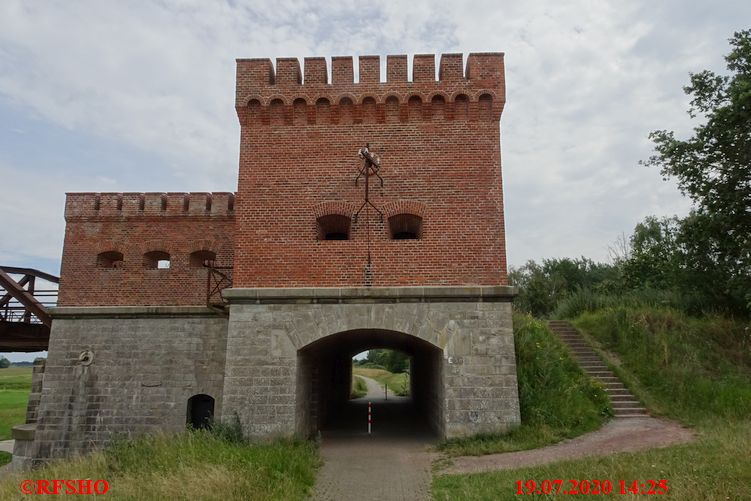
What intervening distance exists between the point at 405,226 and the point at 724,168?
9.87 m

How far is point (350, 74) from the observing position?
11867 mm

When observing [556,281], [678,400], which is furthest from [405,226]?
[556,281]

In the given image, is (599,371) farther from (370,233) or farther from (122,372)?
(122,372)

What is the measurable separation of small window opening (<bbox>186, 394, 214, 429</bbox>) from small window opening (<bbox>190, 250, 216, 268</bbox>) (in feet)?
11.7

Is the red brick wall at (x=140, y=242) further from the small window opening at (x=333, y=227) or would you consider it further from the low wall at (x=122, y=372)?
the small window opening at (x=333, y=227)

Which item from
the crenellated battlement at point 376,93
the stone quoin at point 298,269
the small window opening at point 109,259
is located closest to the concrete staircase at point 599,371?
the stone quoin at point 298,269

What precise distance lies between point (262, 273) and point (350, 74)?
516 centimetres

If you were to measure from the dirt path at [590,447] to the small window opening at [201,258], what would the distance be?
27.9 ft

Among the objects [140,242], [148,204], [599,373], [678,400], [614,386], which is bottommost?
[678,400]

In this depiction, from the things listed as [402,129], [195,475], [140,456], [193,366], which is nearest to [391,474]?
[195,475]

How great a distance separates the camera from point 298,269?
11023 millimetres

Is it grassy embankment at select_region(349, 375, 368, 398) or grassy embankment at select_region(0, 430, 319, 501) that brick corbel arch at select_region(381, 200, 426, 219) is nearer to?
grassy embankment at select_region(0, 430, 319, 501)

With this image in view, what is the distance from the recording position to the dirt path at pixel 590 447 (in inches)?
334

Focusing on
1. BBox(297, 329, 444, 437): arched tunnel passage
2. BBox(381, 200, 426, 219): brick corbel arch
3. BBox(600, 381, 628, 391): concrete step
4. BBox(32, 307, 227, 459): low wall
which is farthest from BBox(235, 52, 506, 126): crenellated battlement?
BBox(600, 381, 628, 391): concrete step
